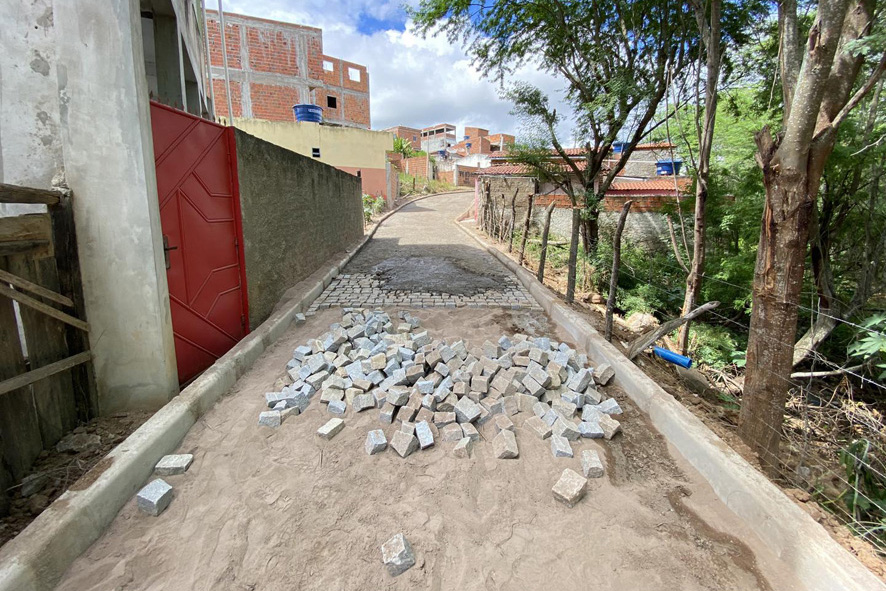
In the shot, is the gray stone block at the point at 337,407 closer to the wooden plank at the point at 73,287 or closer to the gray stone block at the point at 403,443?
the gray stone block at the point at 403,443

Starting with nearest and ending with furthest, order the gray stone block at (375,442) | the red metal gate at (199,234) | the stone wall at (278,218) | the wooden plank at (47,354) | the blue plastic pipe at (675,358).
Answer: the wooden plank at (47,354) < the gray stone block at (375,442) < the red metal gate at (199,234) < the blue plastic pipe at (675,358) < the stone wall at (278,218)

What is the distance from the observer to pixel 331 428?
2781mm

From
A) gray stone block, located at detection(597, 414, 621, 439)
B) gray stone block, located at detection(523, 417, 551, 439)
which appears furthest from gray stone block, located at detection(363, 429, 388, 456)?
gray stone block, located at detection(597, 414, 621, 439)

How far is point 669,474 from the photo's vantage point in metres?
2.44

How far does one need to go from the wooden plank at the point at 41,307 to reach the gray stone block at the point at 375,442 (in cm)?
213

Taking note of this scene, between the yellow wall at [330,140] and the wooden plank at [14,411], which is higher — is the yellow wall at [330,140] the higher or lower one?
the higher one

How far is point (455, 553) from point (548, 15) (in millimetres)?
10206

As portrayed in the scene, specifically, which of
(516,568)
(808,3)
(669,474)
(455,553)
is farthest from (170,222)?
(808,3)

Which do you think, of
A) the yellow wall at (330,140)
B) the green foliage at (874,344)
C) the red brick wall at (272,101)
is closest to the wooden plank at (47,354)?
the green foliage at (874,344)

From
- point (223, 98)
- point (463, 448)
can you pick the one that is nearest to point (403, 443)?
point (463, 448)

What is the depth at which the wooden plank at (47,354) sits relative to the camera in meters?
2.50

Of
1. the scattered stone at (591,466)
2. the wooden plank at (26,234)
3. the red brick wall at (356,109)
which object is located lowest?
the scattered stone at (591,466)

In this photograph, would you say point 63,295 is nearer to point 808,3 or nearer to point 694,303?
point 694,303

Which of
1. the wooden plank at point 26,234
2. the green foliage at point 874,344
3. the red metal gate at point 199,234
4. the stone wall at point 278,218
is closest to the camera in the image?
the wooden plank at point 26,234
